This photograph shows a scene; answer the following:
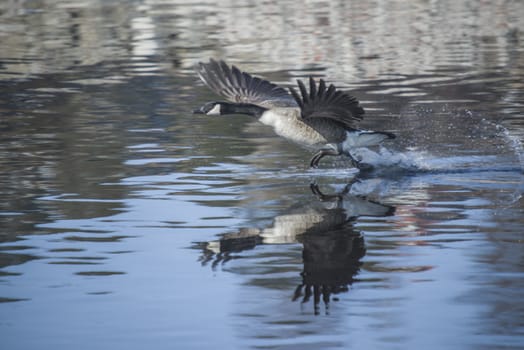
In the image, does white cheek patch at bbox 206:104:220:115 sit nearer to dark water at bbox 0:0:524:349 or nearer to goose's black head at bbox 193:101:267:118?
goose's black head at bbox 193:101:267:118

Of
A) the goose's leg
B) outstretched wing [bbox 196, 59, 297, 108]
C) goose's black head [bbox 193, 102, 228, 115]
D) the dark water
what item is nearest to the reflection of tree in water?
the dark water

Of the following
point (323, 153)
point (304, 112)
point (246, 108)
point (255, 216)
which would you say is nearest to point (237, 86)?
point (246, 108)

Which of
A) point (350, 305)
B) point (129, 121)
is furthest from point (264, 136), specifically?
point (350, 305)

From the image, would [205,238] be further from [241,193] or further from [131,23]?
[131,23]

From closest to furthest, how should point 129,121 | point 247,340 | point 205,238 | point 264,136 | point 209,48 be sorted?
point 247,340
point 205,238
point 264,136
point 129,121
point 209,48

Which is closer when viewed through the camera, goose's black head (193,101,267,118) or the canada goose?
the canada goose

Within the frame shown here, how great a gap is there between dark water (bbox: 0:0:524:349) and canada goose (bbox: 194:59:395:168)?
1.04 feet

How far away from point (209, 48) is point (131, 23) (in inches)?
239

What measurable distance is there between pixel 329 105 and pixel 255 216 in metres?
1.39

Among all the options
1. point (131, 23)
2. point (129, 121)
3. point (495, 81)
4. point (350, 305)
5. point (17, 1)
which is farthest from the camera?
point (17, 1)

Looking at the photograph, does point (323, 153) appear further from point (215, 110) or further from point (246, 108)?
point (215, 110)

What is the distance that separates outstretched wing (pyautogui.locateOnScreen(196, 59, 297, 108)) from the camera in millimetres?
10562

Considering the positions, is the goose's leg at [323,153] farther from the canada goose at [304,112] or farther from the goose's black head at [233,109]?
the goose's black head at [233,109]

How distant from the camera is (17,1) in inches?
1315
